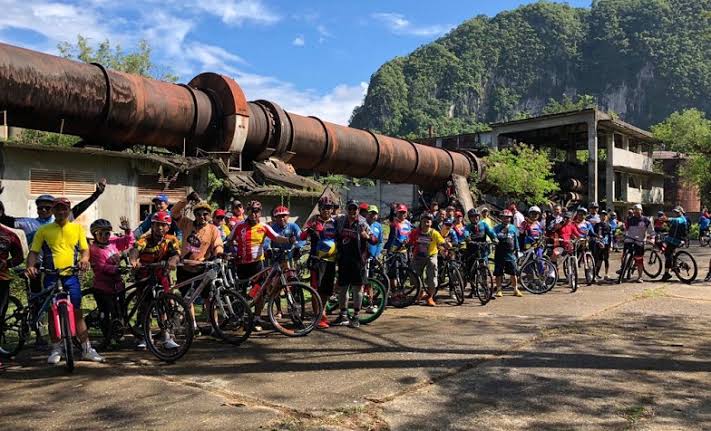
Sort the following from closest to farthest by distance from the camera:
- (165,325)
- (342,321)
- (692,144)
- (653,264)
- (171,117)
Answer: (165,325)
(342,321)
(171,117)
(653,264)
(692,144)

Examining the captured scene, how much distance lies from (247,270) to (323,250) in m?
1.01

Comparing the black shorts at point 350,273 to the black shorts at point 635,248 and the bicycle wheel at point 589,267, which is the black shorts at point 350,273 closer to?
the bicycle wheel at point 589,267

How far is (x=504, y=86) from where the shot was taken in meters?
115

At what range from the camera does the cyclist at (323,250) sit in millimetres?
7520

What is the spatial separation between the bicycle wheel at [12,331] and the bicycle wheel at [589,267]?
984 cm

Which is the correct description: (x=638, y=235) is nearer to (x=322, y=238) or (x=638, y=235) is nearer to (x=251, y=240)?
(x=322, y=238)

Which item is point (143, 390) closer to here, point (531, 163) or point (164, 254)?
point (164, 254)

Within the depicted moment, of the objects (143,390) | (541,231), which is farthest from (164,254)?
(541,231)

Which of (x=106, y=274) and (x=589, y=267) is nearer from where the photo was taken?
(x=106, y=274)

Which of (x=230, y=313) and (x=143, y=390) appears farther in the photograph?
(x=230, y=313)

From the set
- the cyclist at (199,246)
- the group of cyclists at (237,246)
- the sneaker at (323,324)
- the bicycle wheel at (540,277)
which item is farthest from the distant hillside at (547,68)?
the cyclist at (199,246)

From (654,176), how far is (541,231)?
3249 centimetres

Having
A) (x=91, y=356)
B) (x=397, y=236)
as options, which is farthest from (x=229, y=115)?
(x=91, y=356)

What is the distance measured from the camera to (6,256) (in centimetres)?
565
